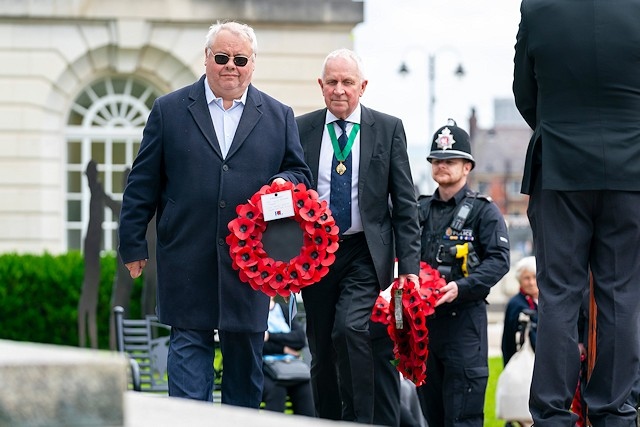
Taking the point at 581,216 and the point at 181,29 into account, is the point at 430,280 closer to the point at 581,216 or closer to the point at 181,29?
the point at 581,216

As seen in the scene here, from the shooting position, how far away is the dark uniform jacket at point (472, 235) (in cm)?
894

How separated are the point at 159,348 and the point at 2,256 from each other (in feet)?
33.1

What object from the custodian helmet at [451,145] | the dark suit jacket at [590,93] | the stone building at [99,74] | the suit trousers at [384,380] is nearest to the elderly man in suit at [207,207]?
the suit trousers at [384,380]

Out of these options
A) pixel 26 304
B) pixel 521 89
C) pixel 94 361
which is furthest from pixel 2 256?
pixel 94 361

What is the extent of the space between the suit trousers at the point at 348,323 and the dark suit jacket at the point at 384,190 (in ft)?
0.32

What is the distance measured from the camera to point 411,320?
8.33 metres

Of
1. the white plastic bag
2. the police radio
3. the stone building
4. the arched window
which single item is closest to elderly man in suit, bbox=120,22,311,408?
the police radio

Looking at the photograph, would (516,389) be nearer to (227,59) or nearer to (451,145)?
(451,145)

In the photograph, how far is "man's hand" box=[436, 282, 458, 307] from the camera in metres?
8.59

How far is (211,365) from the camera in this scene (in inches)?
297

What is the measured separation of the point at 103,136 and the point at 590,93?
20.4 m

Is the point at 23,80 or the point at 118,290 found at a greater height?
the point at 23,80

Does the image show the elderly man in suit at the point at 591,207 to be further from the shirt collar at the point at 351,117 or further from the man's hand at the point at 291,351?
the man's hand at the point at 291,351

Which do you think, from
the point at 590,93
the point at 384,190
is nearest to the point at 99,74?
the point at 384,190
